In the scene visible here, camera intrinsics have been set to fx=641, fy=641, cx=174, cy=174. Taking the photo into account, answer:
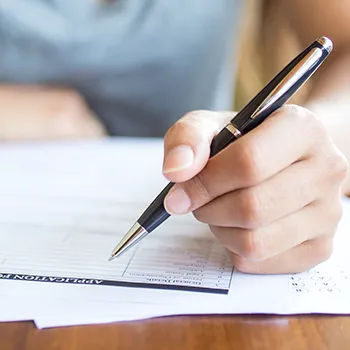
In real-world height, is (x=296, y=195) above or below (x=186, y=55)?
above

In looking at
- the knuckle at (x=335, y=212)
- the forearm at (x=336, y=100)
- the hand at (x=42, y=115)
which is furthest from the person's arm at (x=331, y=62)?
the hand at (x=42, y=115)

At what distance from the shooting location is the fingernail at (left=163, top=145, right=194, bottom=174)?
424mm

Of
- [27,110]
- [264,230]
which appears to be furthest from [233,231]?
[27,110]

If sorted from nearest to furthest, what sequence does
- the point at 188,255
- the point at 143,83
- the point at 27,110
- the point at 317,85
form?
the point at 188,255 → the point at 317,85 → the point at 27,110 → the point at 143,83

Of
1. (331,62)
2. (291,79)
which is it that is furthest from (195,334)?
(331,62)

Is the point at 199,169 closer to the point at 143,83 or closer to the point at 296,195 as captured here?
the point at 296,195

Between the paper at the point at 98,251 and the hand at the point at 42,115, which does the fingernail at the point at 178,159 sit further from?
the hand at the point at 42,115

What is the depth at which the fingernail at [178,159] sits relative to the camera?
0.42 metres

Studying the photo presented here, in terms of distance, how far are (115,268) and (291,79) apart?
19 centimetres

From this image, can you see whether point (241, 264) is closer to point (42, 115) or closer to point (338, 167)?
point (338, 167)

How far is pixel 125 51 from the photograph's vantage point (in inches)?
38.0

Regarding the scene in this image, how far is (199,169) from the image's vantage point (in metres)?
0.43

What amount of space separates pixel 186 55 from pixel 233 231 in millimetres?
607

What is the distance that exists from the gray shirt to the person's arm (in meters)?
0.14
